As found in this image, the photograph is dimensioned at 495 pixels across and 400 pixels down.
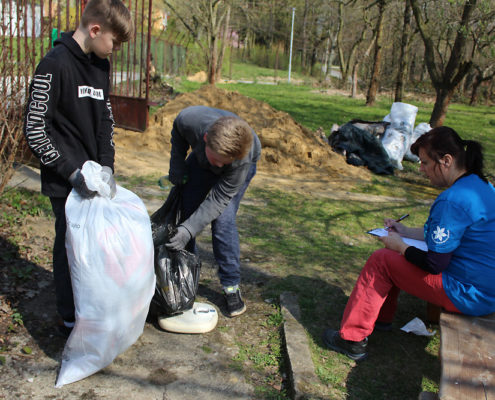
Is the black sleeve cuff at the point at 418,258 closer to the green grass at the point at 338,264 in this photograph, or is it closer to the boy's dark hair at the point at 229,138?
the green grass at the point at 338,264

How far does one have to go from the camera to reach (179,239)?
2574 mm

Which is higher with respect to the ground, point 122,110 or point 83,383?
point 122,110

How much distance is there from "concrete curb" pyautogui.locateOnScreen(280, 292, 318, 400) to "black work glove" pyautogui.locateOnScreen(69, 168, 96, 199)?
1.31 m

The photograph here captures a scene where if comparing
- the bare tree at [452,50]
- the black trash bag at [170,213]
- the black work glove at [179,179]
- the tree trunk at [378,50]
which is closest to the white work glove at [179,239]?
the black trash bag at [170,213]

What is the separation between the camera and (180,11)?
22859mm

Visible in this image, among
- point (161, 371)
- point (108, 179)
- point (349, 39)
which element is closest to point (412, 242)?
point (161, 371)

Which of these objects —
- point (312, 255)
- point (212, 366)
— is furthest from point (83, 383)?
point (312, 255)

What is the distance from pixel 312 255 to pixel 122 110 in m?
5.25

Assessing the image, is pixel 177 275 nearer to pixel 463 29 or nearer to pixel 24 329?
pixel 24 329

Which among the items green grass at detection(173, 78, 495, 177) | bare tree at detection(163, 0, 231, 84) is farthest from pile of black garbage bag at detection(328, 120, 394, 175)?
bare tree at detection(163, 0, 231, 84)

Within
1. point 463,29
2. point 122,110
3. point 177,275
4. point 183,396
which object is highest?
point 463,29

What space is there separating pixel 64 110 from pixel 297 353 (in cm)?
170

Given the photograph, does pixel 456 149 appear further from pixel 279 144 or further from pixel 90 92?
pixel 279 144

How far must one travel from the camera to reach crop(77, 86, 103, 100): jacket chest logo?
7.34 feet
